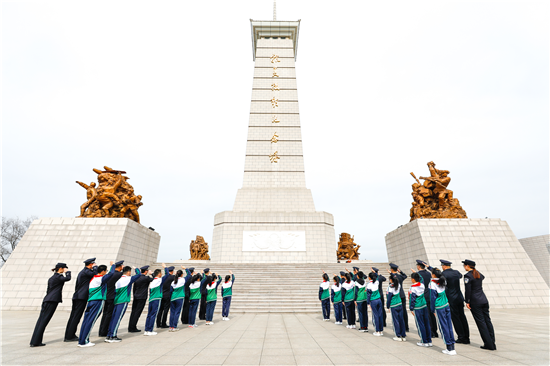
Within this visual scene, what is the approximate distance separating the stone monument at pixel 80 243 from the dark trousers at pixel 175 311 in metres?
5.68

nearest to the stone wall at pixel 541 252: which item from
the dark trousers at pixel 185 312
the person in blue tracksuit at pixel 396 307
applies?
the person in blue tracksuit at pixel 396 307

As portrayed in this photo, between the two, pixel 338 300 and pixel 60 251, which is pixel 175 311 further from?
pixel 60 251

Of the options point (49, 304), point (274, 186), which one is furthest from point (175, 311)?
point (274, 186)

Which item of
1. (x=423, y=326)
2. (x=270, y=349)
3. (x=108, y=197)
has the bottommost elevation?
(x=270, y=349)

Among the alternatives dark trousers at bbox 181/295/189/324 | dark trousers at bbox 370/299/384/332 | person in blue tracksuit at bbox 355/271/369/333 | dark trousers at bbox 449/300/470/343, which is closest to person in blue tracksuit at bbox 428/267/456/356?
dark trousers at bbox 449/300/470/343

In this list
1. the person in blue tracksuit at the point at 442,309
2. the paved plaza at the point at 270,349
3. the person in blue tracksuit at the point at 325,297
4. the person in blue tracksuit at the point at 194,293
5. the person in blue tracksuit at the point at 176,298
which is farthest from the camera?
the person in blue tracksuit at the point at 325,297

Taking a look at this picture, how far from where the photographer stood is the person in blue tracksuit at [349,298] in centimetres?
611

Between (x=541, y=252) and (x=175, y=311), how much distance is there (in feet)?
65.7

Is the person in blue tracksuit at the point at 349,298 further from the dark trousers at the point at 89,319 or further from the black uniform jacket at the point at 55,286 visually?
the black uniform jacket at the point at 55,286

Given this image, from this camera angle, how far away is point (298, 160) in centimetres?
1872

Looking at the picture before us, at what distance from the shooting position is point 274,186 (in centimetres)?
1792

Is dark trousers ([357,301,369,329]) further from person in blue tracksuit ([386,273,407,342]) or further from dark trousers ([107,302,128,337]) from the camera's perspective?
dark trousers ([107,302,128,337])

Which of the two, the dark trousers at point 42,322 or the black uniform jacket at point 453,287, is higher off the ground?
the black uniform jacket at point 453,287

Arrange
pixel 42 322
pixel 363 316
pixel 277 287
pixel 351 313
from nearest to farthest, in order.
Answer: pixel 42 322 < pixel 363 316 < pixel 351 313 < pixel 277 287
